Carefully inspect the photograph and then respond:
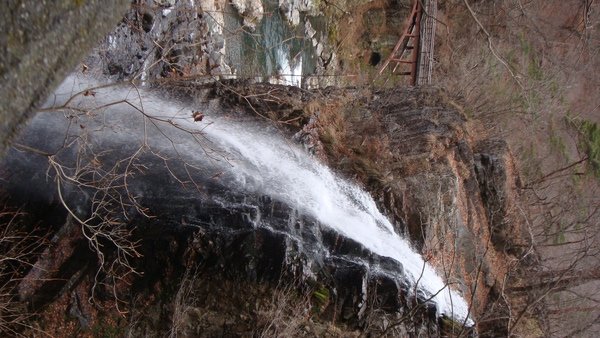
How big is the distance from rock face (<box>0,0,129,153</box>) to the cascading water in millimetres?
4202

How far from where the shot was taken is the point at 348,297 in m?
6.48

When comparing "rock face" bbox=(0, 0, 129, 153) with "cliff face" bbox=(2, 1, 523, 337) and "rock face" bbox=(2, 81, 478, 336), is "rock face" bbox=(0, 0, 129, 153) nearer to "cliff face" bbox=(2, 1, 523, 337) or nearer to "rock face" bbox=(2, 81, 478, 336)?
"cliff face" bbox=(2, 1, 523, 337)

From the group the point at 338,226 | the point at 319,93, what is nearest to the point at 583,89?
the point at 319,93

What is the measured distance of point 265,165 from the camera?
7.68 m

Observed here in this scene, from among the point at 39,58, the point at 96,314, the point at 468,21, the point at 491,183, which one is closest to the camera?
the point at 39,58

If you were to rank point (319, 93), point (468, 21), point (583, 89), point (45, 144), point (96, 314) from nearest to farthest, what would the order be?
point (96, 314) → point (45, 144) → point (319, 93) → point (468, 21) → point (583, 89)

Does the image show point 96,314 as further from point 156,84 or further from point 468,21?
point 468,21

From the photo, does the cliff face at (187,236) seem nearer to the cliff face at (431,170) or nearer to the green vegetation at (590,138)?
the cliff face at (431,170)

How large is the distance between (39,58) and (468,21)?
1321 centimetres

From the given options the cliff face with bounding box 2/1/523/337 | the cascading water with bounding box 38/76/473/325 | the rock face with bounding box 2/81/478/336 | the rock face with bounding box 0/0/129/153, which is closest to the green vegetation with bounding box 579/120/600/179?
the cliff face with bounding box 2/1/523/337

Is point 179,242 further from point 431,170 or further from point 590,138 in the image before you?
point 590,138

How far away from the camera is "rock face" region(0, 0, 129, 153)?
88.8 inches

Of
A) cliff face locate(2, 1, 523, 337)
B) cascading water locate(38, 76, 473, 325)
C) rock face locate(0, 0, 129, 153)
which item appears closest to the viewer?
rock face locate(0, 0, 129, 153)

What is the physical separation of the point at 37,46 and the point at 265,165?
17.5 ft
